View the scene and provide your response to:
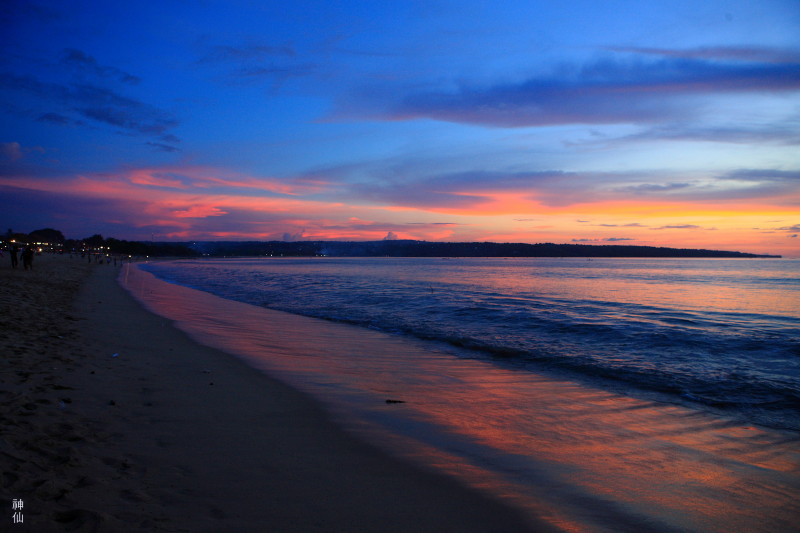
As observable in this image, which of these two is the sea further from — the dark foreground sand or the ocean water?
the dark foreground sand

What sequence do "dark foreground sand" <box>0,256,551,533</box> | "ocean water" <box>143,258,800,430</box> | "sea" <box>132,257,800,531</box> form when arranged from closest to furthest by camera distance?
1. "dark foreground sand" <box>0,256,551,533</box>
2. "sea" <box>132,257,800,531</box>
3. "ocean water" <box>143,258,800,430</box>

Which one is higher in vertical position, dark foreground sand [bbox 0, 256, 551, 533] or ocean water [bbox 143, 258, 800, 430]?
dark foreground sand [bbox 0, 256, 551, 533]

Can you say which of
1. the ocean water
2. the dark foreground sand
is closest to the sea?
the ocean water

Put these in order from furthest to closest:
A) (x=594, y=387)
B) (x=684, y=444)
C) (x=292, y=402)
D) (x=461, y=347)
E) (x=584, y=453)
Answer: (x=461, y=347)
(x=594, y=387)
(x=292, y=402)
(x=684, y=444)
(x=584, y=453)

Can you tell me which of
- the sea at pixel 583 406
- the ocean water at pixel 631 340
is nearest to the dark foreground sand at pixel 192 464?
the sea at pixel 583 406

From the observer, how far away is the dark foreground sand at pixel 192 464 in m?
3.39

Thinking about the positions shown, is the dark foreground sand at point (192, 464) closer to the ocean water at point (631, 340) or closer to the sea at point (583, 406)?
the sea at point (583, 406)

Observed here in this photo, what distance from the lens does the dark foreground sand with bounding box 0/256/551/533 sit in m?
3.39

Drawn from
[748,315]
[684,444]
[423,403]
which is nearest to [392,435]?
[423,403]

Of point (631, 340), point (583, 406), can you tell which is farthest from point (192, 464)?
point (631, 340)

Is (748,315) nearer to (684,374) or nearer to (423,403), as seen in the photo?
(684,374)

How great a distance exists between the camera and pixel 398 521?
3547mm

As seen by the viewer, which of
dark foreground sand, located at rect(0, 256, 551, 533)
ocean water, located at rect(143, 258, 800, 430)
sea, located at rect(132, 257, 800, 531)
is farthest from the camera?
ocean water, located at rect(143, 258, 800, 430)

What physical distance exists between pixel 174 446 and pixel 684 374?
10.7 meters
